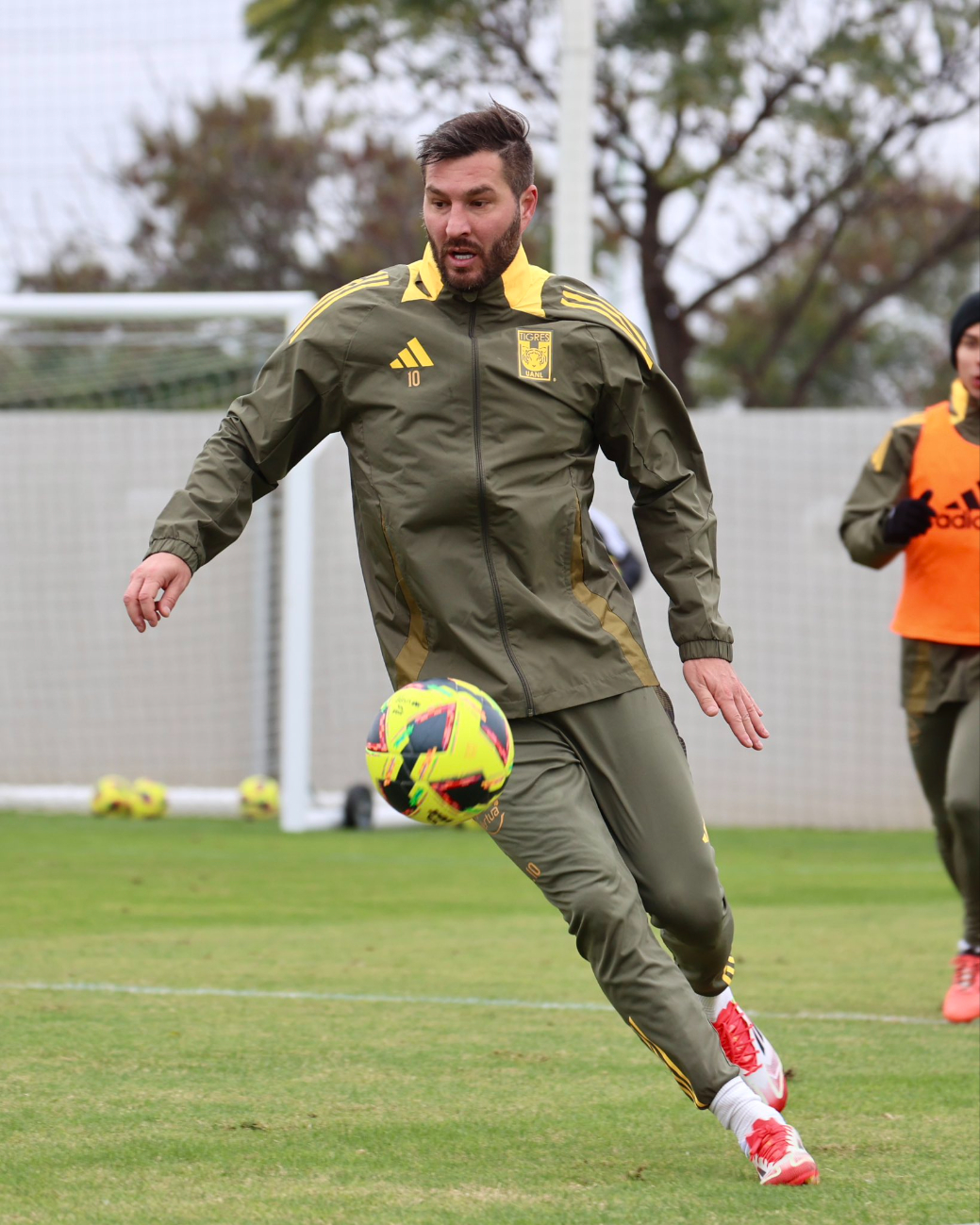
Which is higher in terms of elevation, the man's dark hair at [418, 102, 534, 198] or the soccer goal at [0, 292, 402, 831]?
the man's dark hair at [418, 102, 534, 198]

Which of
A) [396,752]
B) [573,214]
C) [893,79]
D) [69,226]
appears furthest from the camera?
[69,226]

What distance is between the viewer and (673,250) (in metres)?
26.2

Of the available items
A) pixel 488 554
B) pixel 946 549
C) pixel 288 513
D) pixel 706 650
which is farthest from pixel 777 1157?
pixel 288 513

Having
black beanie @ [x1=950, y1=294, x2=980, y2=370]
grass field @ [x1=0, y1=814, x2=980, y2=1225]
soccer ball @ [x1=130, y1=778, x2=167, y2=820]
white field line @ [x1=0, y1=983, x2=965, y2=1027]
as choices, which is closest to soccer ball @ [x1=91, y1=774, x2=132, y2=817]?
soccer ball @ [x1=130, y1=778, x2=167, y2=820]

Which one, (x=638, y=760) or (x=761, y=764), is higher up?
(x=638, y=760)

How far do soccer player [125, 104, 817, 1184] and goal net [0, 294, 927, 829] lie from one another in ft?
29.6

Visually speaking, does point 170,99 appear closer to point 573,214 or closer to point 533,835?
point 573,214

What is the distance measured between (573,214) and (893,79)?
12336mm

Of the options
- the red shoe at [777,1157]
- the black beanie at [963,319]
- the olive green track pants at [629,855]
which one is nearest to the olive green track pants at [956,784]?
the black beanie at [963,319]

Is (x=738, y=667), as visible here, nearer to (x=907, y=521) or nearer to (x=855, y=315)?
A: (x=907, y=521)

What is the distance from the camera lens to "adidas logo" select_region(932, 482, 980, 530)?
21.8ft

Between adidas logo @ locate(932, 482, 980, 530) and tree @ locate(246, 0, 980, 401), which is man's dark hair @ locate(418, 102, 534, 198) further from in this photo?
tree @ locate(246, 0, 980, 401)

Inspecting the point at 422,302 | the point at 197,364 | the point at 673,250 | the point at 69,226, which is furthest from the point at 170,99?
the point at 422,302

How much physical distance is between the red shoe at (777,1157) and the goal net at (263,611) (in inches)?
370
